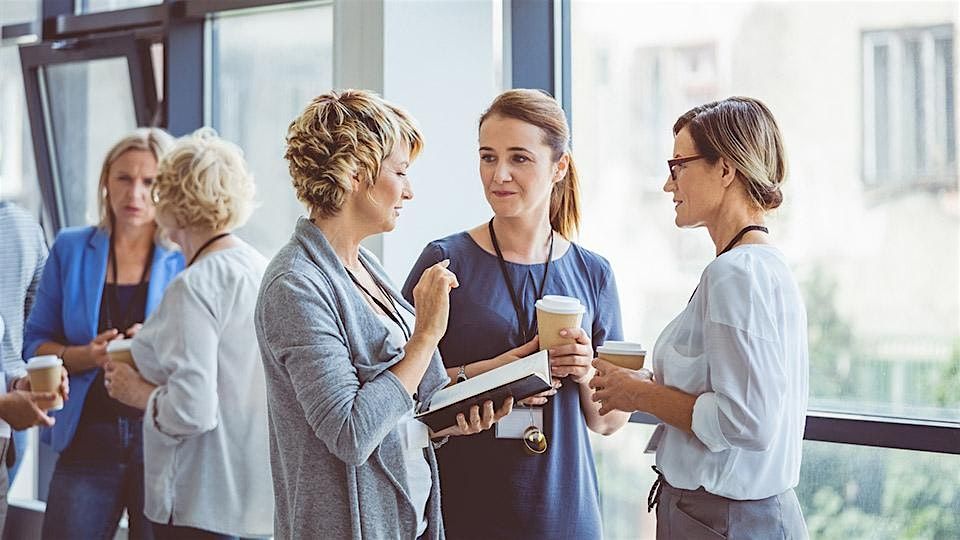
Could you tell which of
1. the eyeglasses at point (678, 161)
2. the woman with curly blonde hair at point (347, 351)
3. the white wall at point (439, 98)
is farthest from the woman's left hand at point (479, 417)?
the white wall at point (439, 98)

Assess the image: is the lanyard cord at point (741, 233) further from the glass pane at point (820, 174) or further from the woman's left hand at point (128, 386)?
the woman's left hand at point (128, 386)

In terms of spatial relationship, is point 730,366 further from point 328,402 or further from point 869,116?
point 869,116

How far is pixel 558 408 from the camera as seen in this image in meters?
2.36

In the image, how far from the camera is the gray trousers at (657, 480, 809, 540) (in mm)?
1969

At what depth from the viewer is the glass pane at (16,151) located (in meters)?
4.35

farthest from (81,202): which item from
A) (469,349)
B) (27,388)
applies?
(469,349)

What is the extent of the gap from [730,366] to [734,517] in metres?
0.30

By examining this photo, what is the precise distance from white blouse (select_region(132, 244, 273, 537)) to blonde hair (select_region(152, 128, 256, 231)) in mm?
120

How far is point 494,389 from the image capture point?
1.92 meters

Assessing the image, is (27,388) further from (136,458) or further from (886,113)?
(886,113)

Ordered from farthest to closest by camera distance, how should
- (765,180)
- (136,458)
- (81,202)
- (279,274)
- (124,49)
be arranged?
(81,202)
(124,49)
(136,458)
(765,180)
(279,274)

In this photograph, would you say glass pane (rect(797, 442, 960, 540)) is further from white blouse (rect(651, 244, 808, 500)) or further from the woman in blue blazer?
the woman in blue blazer

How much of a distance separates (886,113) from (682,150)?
797mm

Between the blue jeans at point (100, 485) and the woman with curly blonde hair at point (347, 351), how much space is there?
47.8 inches
